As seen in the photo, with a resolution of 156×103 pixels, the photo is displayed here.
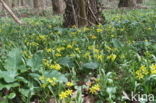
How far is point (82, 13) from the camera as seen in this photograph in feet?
20.4

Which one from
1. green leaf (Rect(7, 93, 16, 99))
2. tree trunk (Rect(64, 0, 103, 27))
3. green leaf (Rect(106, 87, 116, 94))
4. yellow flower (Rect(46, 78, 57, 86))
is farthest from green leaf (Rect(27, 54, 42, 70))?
tree trunk (Rect(64, 0, 103, 27))

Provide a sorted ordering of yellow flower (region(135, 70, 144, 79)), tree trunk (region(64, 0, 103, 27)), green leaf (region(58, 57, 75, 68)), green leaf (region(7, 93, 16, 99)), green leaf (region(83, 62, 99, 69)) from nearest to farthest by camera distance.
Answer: green leaf (region(7, 93, 16, 99)) < yellow flower (region(135, 70, 144, 79)) < green leaf (region(83, 62, 99, 69)) < green leaf (region(58, 57, 75, 68)) < tree trunk (region(64, 0, 103, 27))

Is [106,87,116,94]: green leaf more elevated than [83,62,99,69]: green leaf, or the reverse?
[83,62,99,69]: green leaf

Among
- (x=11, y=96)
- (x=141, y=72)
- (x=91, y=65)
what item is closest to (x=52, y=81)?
(x=11, y=96)

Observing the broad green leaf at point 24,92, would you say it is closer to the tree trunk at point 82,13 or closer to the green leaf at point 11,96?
the green leaf at point 11,96

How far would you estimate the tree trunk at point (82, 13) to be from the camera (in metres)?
6.17

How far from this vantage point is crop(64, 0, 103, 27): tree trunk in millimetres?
6168

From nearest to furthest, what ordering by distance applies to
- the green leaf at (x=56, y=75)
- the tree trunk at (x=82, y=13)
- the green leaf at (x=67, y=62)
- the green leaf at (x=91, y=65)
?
the green leaf at (x=56, y=75) → the green leaf at (x=91, y=65) → the green leaf at (x=67, y=62) → the tree trunk at (x=82, y=13)

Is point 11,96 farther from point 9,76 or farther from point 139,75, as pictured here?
point 139,75

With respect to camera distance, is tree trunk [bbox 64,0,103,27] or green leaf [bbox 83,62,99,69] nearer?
green leaf [bbox 83,62,99,69]

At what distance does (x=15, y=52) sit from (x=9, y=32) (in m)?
3.08

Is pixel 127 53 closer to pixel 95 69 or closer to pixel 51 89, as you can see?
pixel 95 69

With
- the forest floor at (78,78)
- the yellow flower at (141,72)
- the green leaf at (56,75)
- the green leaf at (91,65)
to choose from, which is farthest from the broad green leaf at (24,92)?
the yellow flower at (141,72)

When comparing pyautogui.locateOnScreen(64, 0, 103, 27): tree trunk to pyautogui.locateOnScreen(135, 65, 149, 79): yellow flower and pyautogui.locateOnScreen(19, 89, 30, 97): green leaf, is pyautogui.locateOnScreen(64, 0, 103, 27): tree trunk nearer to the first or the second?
pyautogui.locateOnScreen(135, 65, 149, 79): yellow flower
